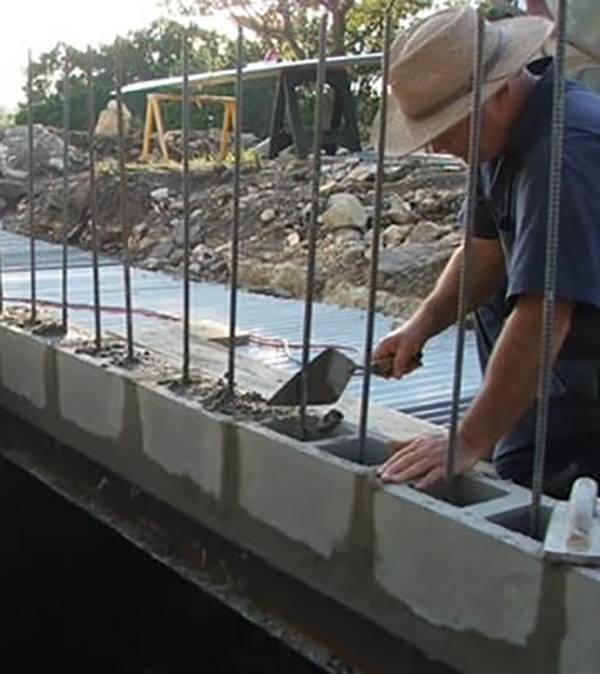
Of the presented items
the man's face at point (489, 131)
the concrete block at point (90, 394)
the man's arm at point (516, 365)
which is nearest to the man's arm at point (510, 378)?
the man's arm at point (516, 365)

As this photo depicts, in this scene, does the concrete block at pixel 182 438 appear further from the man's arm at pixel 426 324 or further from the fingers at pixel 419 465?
the fingers at pixel 419 465

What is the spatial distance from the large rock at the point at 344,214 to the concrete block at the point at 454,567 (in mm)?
6485

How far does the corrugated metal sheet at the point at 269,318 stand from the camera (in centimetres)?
385

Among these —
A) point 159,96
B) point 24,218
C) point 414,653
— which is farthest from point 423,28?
point 159,96

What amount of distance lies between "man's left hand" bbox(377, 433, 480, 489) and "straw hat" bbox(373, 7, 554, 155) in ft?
2.32

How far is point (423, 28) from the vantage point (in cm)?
225

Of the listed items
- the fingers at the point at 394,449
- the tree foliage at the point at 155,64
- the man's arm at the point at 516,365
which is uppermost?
the tree foliage at the point at 155,64

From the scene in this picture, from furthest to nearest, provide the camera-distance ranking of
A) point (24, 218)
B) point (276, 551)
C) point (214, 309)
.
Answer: point (24, 218) → point (214, 309) → point (276, 551)

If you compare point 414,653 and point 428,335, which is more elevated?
point 428,335

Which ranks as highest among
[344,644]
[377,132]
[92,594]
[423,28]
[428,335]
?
[423,28]

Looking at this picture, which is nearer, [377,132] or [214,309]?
[377,132]

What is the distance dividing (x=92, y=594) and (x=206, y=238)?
6.02 m

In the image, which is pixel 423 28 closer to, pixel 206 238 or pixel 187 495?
pixel 187 495

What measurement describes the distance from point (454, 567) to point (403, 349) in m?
0.81
